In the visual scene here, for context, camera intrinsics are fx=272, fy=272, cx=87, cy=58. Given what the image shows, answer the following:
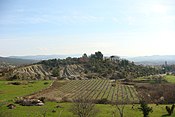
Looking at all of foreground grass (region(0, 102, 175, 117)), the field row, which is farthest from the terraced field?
foreground grass (region(0, 102, 175, 117))

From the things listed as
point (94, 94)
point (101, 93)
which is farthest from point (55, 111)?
point (101, 93)

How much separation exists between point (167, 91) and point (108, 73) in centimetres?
8472

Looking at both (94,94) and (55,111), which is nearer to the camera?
(55,111)

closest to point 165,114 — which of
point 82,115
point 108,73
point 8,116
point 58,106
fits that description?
point 82,115

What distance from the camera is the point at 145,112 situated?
2387 inches

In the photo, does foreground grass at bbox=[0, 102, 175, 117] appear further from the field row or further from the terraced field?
the field row

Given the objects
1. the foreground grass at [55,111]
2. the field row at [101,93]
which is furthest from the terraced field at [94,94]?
the foreground grass at [55,111]

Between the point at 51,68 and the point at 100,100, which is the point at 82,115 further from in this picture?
the point at 51,68

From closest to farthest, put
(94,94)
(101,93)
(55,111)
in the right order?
(55,111)
(94,94)
(101,93)

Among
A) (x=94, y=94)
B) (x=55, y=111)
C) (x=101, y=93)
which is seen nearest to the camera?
(x=55, y=111)

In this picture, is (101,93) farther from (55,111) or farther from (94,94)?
(55,111)

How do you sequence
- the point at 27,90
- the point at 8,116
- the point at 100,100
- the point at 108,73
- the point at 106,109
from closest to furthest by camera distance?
the point at 8,116, the point at 106,109, the point at 100,100, the point at 27,90, the point at 108,73

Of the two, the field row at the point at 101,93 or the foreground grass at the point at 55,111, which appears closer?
the foreground grass at the point at 55,111

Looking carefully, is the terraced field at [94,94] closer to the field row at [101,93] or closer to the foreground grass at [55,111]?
the field row at [101,93]
